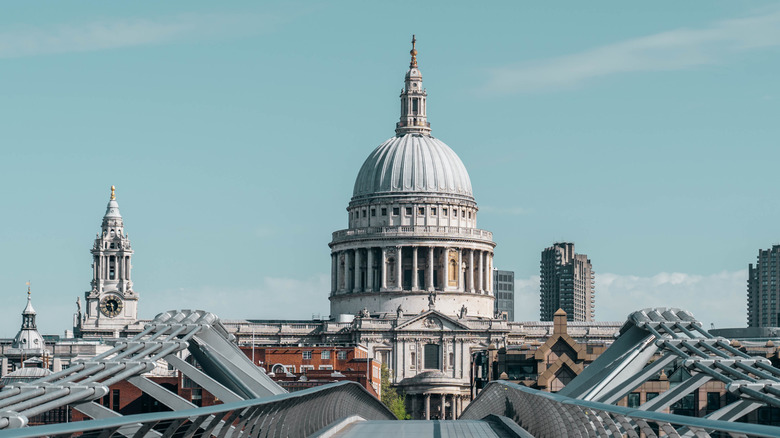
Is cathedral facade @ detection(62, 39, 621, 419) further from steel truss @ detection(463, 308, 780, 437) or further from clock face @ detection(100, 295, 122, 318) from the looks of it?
steel truss @ detection(463, 308, 780, 437)

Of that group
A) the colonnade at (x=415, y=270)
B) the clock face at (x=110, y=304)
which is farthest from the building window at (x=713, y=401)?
the clock face at (x=110, y=304)

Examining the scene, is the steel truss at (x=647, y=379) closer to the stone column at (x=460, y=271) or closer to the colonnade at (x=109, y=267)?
the stone column at (x=460, y=271)

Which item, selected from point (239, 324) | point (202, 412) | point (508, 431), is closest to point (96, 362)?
point (202, 412)

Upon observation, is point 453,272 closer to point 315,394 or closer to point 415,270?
point 415,270

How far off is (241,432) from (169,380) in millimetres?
78389

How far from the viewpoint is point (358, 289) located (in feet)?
645

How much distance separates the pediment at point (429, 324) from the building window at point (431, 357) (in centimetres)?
223

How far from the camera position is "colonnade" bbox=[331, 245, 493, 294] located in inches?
7682

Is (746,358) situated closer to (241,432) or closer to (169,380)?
(241,432)

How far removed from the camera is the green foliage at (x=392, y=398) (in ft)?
512

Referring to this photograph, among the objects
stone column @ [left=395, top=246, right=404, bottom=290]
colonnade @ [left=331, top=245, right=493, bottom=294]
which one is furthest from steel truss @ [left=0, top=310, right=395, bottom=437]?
colonnade @ [left=331, top=245, right=493, bottom=294]

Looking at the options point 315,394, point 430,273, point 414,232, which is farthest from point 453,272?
point 315,394

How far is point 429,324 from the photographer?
184m

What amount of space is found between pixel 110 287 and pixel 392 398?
45.7 m
